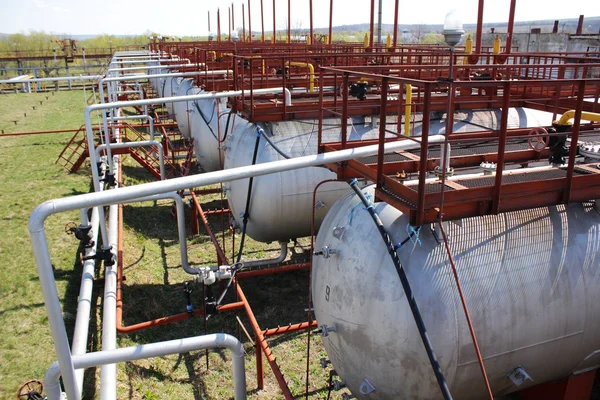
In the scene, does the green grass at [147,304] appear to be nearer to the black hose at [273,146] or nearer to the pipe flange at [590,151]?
the black hose at [273,146]

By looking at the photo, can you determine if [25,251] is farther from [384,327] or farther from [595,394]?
[595,394]

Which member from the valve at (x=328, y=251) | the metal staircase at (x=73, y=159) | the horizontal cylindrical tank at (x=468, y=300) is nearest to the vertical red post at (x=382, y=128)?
the horizontal cylindrical tank at (x=468, y=300)

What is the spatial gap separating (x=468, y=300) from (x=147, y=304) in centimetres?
726

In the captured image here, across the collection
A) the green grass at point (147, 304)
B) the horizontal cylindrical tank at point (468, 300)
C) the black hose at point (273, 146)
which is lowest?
the green grass at point (147, 304)

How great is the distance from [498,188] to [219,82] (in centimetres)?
1299

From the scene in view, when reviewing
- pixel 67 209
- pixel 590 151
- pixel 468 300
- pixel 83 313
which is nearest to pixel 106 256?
pixel 83 313

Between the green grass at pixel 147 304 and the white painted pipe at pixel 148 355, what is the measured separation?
2719 mm

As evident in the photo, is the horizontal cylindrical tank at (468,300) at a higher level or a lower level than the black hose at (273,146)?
lower

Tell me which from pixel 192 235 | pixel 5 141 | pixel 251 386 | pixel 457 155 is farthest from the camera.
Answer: pixel 5 141

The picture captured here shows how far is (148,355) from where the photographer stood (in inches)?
204

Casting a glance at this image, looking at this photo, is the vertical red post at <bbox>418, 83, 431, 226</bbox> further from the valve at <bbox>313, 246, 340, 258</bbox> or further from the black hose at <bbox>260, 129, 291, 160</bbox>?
the black hose at <bbox>260, 129, 291, 160</bbox>

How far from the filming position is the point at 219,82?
1655 cm

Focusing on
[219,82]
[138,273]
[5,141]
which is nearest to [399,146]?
[138,273]

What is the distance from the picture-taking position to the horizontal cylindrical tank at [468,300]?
16.6ft
